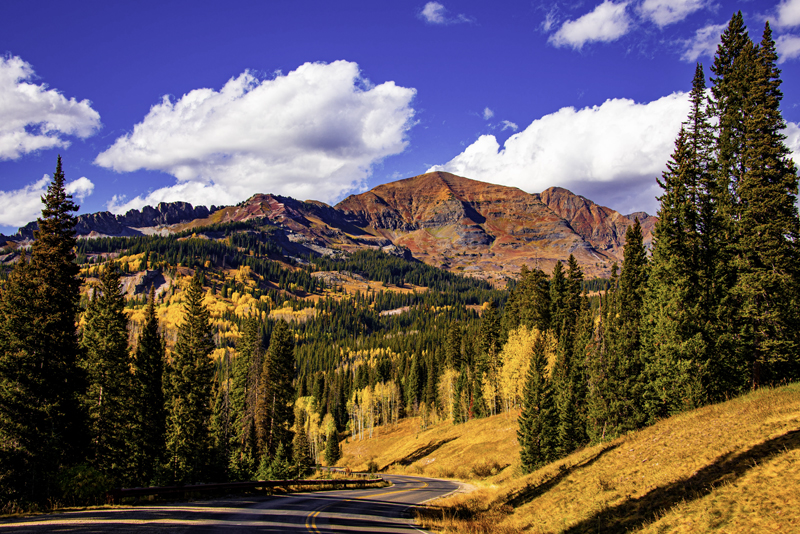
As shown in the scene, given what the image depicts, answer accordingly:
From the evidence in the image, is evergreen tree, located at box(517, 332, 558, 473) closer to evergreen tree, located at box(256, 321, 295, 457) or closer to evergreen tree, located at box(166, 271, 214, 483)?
evergreen tree, located at box(256, 321, 295, 457)

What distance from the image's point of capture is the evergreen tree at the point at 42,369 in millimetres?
19641

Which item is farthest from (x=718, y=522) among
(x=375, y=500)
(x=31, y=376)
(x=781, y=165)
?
(x=31, y=376)

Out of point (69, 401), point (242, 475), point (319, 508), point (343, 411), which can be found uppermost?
point (69, 401)

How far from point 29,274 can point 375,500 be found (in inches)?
903

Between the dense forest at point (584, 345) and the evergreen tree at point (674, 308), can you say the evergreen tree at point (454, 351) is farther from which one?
the evergreen tree at point (674, 308)

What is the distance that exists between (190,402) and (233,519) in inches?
963

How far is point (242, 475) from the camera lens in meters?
39.0

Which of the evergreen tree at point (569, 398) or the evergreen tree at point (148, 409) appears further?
the evergreen tree at point (569, 398)

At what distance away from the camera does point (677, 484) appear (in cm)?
1514

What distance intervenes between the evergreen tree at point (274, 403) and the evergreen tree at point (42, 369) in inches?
959

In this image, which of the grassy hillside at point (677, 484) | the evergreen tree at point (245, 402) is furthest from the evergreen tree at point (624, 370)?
the evergreen tree at point (245, 402)

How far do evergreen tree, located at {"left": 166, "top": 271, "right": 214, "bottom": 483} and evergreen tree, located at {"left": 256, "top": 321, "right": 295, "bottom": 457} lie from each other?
769 cm

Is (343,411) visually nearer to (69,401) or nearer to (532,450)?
(532,450)

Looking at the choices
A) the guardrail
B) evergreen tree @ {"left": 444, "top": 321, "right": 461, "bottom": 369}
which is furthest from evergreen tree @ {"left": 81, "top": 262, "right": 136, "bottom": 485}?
evergreen tree @ {"left": 444, "top": 321, "right": 461, "bottom": 369}
